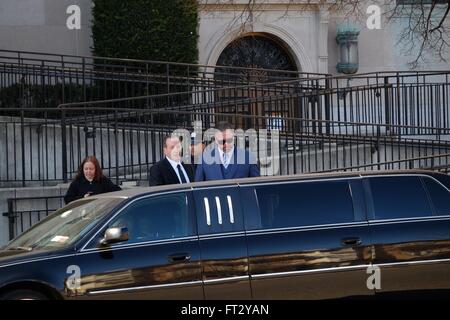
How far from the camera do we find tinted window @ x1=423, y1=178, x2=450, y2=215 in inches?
361

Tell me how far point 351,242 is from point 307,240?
444mm

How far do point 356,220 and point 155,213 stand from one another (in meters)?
1.91

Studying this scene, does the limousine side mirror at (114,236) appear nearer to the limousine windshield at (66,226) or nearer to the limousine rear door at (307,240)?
the limousine windshield at (66,226)

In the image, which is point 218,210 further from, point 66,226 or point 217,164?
point 217,164

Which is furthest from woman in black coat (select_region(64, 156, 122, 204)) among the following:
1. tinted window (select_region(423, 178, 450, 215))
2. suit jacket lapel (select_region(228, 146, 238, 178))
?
tinted window (select_region(423, 178, 450, 215))

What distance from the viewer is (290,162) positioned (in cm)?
1606

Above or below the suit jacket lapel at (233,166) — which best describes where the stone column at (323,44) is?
above

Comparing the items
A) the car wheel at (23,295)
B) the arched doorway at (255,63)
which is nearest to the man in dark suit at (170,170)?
the car wheel at (23,295)

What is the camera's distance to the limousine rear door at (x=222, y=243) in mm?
8297

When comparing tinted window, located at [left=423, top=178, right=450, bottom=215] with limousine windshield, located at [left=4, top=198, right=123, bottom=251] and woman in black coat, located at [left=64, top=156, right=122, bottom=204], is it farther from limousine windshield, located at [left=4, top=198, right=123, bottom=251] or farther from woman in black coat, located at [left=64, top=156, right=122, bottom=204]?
woman in black coat, located at [left=64, top=156, right=122, bottom=204]

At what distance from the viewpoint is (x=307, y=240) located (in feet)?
28.1

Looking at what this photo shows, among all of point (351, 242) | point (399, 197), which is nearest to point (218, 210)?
point (351, 242)
